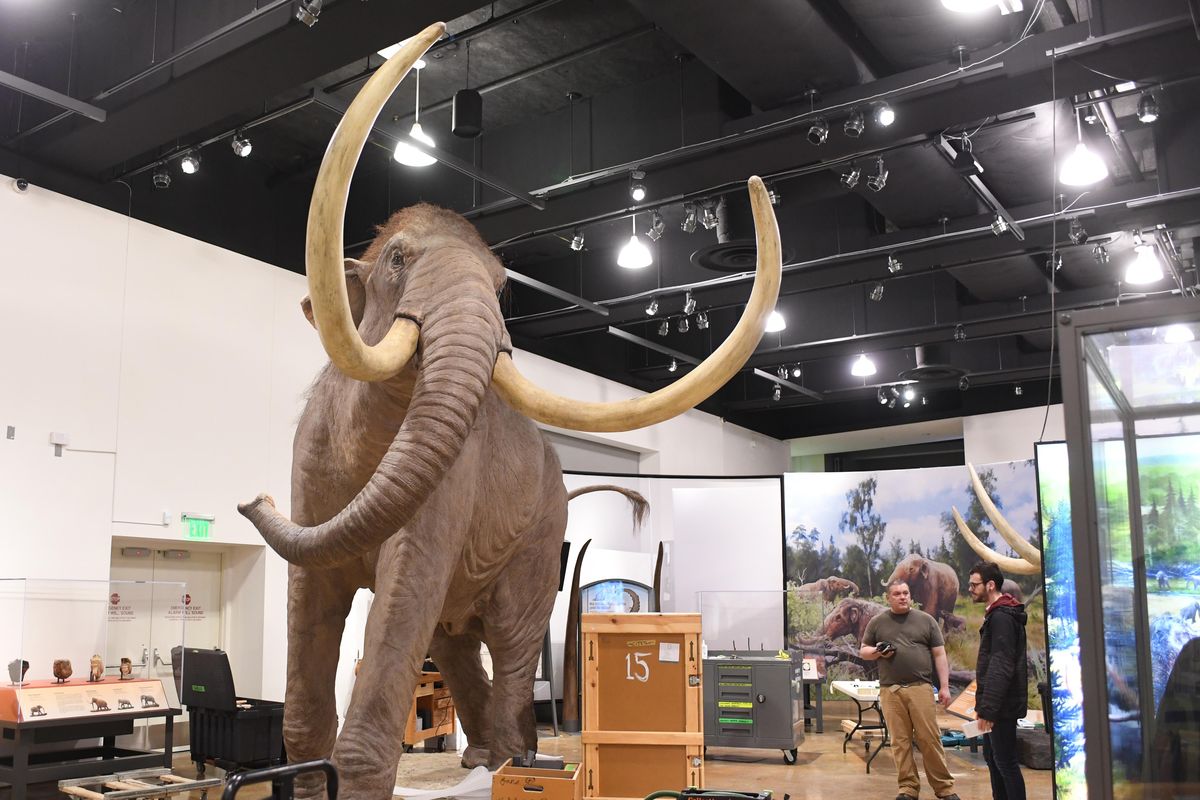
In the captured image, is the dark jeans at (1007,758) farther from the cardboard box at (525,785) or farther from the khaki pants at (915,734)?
the cardboard box at (525,785)

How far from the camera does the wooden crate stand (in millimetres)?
6266

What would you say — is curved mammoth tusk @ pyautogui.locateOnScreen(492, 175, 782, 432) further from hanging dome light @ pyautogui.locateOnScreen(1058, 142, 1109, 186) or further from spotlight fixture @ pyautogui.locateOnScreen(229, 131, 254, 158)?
spotlight fixture @ pyautogui.locateOnScreen(229, 131, 254, 158)

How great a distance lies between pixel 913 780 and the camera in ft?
26.2

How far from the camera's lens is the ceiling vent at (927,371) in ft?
48.6

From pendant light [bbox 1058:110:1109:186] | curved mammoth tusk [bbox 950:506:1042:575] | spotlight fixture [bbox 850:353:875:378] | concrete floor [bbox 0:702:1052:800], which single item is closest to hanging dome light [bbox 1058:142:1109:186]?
pendant light [bbox 1058:110:1109:186]

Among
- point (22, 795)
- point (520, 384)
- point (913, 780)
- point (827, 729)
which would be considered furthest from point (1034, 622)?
point (520, 384)

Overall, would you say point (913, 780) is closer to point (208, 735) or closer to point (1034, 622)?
point (208, 735)

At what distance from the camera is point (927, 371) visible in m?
15.0

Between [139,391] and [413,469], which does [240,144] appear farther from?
[413,469]

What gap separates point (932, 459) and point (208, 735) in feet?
53.3

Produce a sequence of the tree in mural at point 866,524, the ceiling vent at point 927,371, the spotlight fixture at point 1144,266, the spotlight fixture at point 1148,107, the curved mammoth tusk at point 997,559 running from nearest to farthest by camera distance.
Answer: the curved mammoth tusk at point 997,559 → the spotlight fixture at point 1148,107 → the spotlight fixture at point 1144,266 → the ceiling vent at point 927,371 → the tree in mural at point 866,524

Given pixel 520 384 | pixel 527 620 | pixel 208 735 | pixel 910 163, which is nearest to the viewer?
→ pixel 520 384

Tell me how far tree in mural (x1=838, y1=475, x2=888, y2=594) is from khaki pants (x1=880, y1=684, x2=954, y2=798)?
24.7 ft

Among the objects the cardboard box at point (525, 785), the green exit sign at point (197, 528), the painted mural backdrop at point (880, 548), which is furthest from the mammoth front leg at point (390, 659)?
the painted mural backdrop at point (880, 548)
